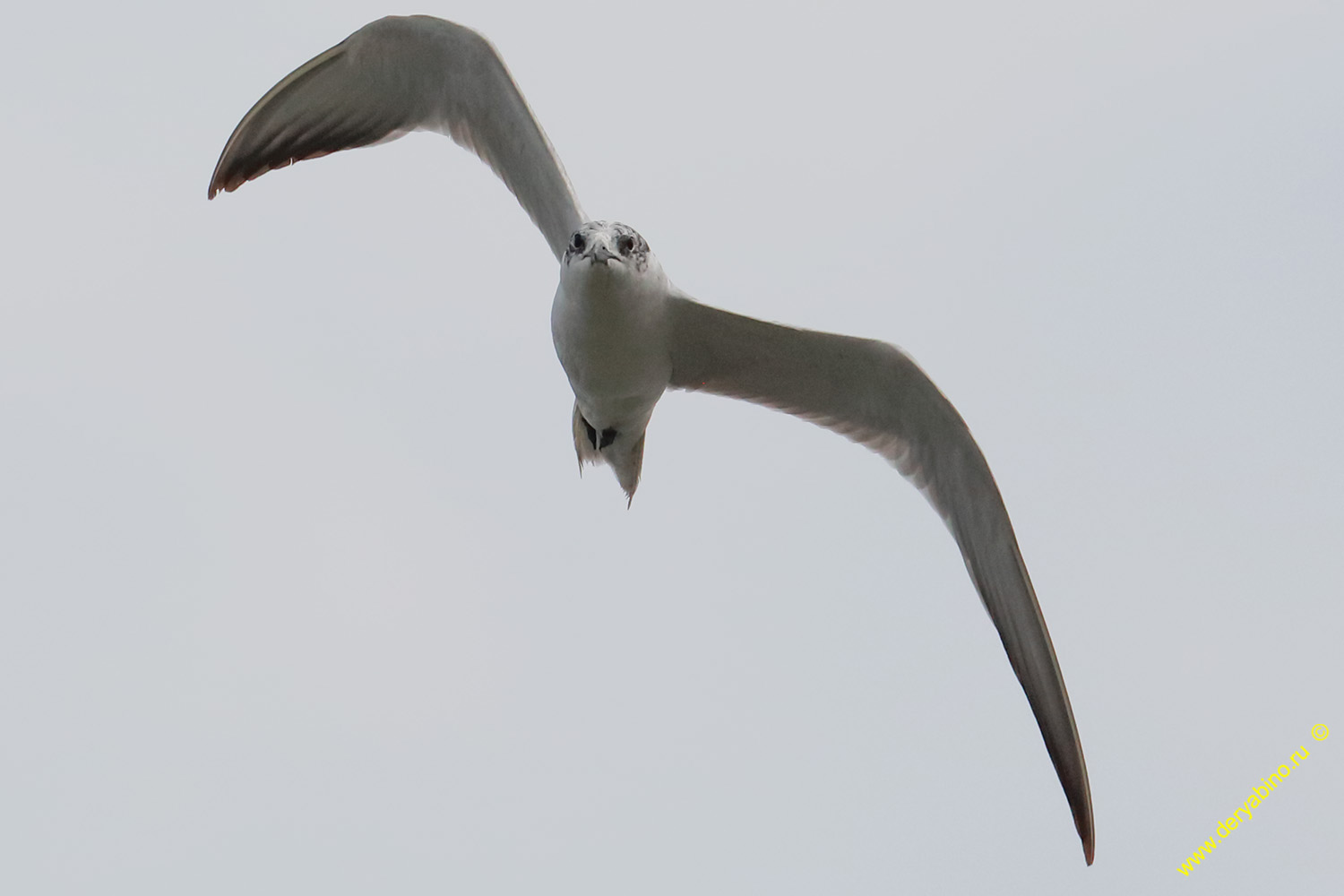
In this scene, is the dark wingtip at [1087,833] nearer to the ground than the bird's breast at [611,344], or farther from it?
nearer to the ground

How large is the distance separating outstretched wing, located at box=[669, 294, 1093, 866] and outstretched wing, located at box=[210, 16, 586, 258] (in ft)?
3.72

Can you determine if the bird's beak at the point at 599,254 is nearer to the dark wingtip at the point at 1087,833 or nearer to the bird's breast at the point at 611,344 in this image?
the bird's breast at the point at 611,344

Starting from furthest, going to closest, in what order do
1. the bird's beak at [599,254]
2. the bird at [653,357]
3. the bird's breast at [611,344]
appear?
1. the bird at [653,357]
2. the bird's breast at [611,344]
3. the bird's beak at [599,254]

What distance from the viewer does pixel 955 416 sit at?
→ 869 centimetres

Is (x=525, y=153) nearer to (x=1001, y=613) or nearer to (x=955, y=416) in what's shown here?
(x=955, y=416)

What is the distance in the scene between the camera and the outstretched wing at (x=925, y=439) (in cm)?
860

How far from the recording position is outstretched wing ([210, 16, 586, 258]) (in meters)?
8.37

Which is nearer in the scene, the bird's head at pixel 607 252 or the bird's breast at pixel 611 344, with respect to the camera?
the bird's head at pixel 607 252

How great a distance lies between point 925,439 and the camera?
8859 mm

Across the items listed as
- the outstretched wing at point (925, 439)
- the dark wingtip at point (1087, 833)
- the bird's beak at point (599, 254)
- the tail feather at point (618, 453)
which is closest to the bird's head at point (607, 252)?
the bird's beak at point (599, 254)

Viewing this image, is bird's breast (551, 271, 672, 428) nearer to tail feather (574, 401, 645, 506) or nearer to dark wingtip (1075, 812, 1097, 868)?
tail feather (574, 401, 645, 506)

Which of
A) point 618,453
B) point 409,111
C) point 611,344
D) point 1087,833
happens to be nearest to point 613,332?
point 611,344

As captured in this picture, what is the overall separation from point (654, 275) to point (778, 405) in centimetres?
140

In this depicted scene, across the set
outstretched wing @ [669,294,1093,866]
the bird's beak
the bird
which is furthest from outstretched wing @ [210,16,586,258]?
outstretched wing @ [669,294,1093,866]
